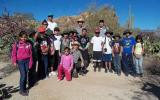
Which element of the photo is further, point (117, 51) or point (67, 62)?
point (117, 51)

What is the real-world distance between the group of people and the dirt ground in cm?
41

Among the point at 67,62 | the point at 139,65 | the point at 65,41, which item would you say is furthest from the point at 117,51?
the point at 67,62

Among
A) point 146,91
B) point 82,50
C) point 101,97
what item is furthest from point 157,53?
point 101,97

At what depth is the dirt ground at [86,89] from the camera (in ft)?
34.9

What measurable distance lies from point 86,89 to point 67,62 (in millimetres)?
1717

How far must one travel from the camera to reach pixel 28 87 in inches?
460

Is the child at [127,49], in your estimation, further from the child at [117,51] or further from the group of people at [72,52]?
the child at [117,51]

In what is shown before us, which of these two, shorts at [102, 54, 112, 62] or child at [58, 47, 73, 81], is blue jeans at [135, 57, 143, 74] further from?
child at [58, 47, 73, 81]

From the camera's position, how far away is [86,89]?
11.5 meters

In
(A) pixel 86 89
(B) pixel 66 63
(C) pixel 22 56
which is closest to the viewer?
(C) pixel 22 56

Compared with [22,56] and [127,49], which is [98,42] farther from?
[22,56]

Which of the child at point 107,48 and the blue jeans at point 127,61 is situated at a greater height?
the child at point 107,48

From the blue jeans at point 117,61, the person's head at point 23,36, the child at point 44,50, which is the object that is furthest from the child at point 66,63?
the person's head at point 23,36

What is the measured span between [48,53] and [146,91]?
379 centimetres
